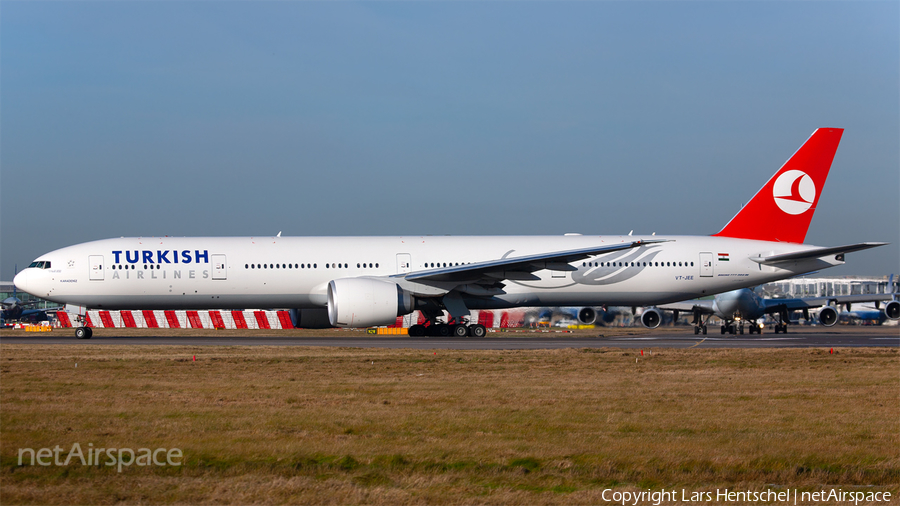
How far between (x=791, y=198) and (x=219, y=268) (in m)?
20.3

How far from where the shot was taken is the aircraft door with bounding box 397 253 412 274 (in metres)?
27.2

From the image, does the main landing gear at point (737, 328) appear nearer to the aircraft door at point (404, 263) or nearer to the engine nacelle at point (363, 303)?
the aircraft door at point (404, 263)

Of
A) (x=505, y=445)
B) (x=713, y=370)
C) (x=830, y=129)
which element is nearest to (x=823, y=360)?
(x=713, y=370)

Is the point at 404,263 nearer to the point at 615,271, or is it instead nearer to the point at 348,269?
the point at 348,269

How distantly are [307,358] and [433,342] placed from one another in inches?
269

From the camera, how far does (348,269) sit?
26953 mm

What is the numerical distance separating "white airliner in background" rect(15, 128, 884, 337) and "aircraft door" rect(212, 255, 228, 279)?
0.12 ft

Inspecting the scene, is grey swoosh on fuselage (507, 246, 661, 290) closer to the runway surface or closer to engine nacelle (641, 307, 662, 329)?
the runway surface

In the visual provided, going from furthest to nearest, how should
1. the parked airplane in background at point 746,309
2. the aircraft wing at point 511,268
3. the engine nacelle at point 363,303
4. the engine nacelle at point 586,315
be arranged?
the engine nacelle at point 586,315, the parked airplane in background at point 746,309, the aircraft wing at point 511,268, the engine nacelle at point 363,303

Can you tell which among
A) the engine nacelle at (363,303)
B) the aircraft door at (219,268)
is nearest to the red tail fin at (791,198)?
the engine nacelle at (363,303)

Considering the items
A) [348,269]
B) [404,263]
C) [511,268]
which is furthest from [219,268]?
[511,268]

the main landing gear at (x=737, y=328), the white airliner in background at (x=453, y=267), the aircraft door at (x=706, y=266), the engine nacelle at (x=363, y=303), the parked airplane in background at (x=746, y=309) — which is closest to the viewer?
the engine nacelle at (x=363, y=303)

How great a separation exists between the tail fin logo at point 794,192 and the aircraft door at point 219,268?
19.5 meters

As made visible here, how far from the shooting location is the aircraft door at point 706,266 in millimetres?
28266
